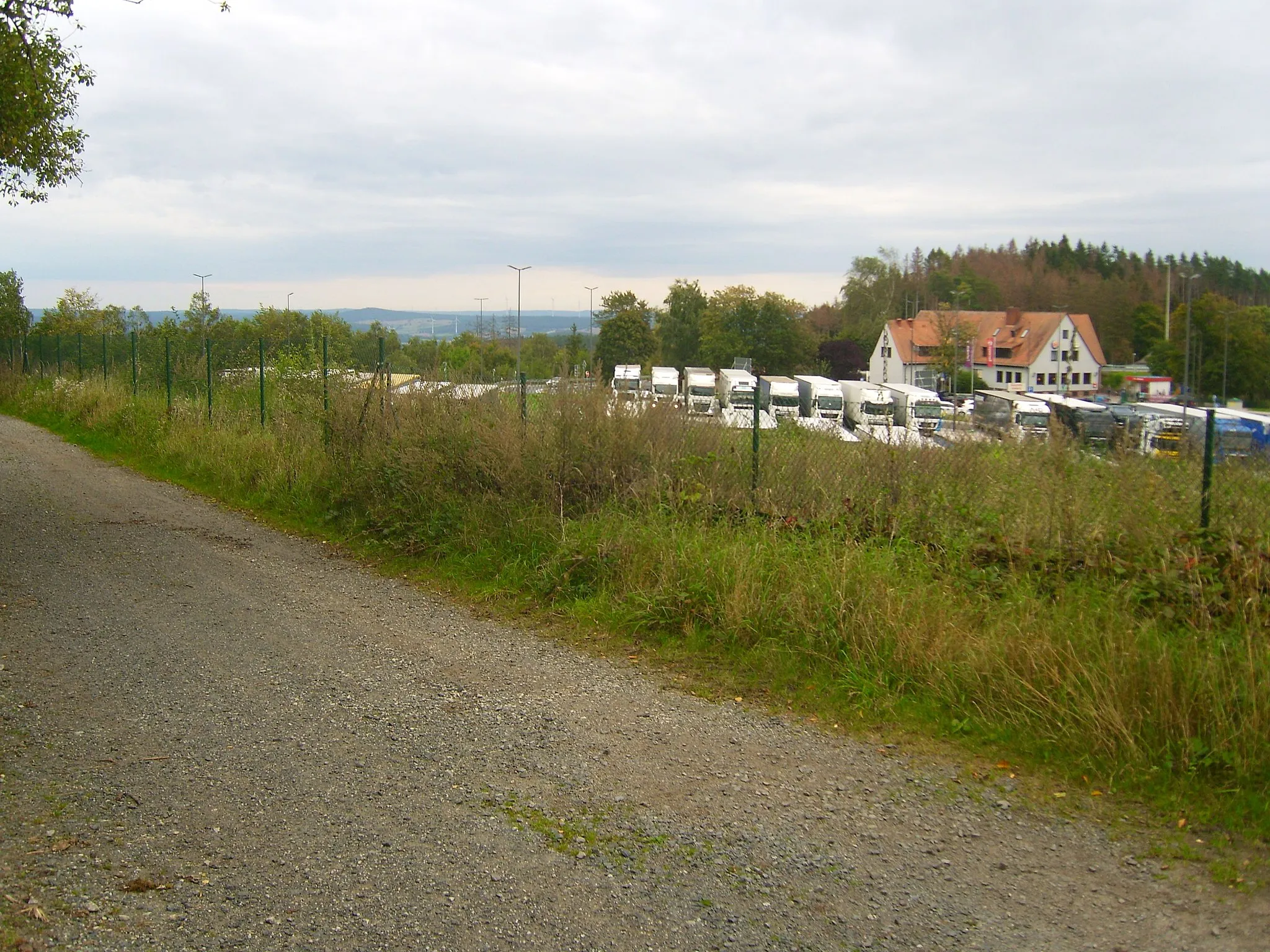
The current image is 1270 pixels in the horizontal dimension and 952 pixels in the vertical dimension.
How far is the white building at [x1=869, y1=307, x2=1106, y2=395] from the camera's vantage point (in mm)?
39250

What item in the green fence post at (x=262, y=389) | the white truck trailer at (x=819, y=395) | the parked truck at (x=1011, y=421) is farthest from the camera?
the white truck trailer at (x=819, y=395)

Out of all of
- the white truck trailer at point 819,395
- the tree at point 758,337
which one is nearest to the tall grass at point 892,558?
the white truck trailer at point 819,395

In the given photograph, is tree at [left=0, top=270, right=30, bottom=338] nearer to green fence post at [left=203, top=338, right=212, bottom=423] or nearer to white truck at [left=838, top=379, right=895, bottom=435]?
green fence post at [left=203, top=338, right=212, bottom=423]

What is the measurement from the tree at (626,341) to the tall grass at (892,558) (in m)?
27.2

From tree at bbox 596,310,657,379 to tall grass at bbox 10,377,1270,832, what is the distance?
27225 mm

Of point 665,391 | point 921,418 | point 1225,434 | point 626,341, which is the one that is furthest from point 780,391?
point 626,341

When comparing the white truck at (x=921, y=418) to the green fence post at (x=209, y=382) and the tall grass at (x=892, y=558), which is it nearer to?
the tall grass at (x=892, y=558)

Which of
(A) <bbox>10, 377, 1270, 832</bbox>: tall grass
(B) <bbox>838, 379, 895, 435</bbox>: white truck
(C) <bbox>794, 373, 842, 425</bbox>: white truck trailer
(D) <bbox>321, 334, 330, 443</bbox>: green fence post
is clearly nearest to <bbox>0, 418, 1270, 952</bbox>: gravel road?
(A) <bbox>10, 377, 1270, 832</bbox>: tall grass

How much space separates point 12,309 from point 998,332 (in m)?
44.9

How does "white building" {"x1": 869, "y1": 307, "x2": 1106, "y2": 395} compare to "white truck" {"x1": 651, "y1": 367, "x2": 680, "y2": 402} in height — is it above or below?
above

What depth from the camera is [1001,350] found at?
4944 cm

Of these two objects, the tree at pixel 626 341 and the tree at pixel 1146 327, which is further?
the tree at pixel 626 341

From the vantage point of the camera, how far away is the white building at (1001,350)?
129ft

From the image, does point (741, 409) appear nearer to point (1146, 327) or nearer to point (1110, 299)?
point (1146, 327)
